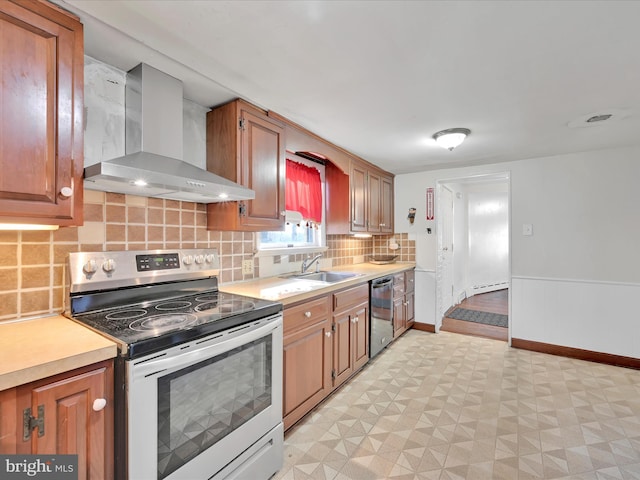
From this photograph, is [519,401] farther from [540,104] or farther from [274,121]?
[274,121]

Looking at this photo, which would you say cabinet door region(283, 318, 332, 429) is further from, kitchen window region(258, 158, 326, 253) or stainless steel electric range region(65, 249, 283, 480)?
kitchen window region(258, 158, 326, 253)

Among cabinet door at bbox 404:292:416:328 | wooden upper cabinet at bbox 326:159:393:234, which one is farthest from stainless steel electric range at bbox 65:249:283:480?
cabinet door at bbox 404:292:416:328

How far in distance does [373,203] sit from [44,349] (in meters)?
3.30

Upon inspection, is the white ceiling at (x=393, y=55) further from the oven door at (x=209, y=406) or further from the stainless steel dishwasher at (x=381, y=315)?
the stainless steel dishwasher at (x=381, y=315)

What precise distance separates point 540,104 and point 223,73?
2054 millimetres

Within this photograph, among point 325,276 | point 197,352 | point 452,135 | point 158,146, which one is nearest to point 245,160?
point 158,146

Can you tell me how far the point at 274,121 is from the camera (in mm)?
2229

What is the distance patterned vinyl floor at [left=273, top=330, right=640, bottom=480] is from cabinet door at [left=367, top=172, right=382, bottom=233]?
1545mm

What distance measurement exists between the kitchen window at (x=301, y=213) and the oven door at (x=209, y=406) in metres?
1.15

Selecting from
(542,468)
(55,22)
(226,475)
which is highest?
(55,22)

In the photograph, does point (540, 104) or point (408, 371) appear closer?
point (540, 104)

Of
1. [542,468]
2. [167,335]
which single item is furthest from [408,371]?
[167,335]

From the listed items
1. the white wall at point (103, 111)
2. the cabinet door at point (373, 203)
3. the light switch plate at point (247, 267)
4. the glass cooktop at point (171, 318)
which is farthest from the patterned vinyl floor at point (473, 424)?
the white wall at point (103, 111)

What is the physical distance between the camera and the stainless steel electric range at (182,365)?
3.55 feet
